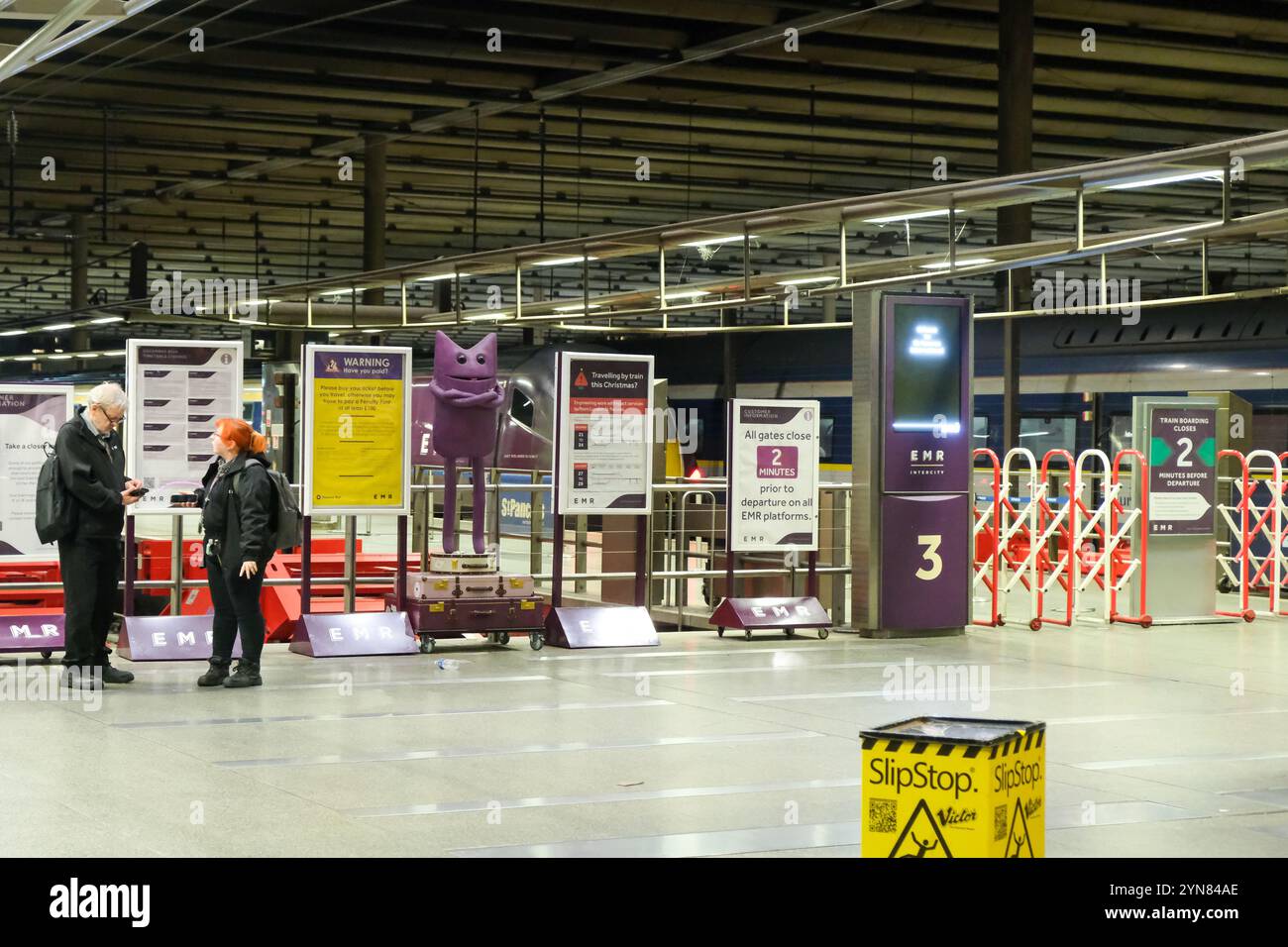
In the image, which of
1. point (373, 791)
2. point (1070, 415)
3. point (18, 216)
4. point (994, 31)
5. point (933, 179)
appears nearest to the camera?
point (373, 791)

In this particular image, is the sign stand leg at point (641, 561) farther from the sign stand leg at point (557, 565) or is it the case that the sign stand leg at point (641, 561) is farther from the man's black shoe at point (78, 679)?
the man's black shoe at point (78, 679)

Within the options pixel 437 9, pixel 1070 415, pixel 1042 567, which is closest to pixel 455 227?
pixel 1070 415

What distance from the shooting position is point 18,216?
2702 centimetres

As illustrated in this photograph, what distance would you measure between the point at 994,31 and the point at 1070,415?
7.55m

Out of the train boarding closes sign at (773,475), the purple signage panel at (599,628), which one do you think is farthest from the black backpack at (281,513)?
the train boarding closes sign at (773,475)

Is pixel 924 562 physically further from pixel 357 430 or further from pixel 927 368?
pixel 357 430

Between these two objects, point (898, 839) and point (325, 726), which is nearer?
point (898, 839)

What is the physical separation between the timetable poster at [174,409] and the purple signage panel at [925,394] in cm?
479

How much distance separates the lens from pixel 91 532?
28.8 feet

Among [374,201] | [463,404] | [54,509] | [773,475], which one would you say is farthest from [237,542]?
[374,201]

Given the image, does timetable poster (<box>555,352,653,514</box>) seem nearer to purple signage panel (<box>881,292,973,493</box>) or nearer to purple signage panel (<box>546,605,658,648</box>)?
purple signage panel (<box>546,605,658,648</box>)

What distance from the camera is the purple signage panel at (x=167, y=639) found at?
9.77 meters

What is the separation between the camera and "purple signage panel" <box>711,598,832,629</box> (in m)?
12.0
